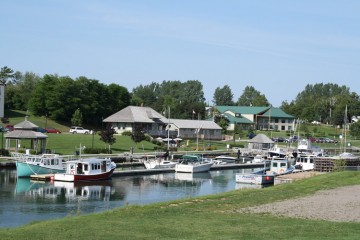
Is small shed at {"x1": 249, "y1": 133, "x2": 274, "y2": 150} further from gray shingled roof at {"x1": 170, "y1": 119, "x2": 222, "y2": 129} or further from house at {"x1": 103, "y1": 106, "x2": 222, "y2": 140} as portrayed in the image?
gray shingled roof at {"x1": 170, "y1": 119, "x2": 222, "y2": 129}

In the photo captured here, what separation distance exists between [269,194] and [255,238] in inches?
582

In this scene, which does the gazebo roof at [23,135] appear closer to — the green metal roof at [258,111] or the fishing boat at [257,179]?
the fishing boat at [257,179]

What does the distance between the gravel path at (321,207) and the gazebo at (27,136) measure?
43.9m

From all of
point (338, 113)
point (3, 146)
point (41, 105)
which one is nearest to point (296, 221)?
point (3, 146)

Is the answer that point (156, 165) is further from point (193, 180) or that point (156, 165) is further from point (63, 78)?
point (63, 78)

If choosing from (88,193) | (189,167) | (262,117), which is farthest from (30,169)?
(262,117)

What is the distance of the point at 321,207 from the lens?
29516 mm

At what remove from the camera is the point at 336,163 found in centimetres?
6106

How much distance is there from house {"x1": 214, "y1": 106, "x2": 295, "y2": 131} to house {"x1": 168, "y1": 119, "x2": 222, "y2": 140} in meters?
35.6

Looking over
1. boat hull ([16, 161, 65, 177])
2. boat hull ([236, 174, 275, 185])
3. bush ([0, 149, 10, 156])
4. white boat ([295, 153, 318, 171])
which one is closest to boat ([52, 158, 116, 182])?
boat hull ([16, 161, 65, 177])

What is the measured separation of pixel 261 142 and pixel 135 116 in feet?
83.8

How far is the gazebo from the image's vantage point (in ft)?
232

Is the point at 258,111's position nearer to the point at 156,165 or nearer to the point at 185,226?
the point at 156,165

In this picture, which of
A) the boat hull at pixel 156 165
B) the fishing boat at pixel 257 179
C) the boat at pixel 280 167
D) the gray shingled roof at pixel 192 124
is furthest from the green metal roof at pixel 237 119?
the fishing boat at pixel 257 179
